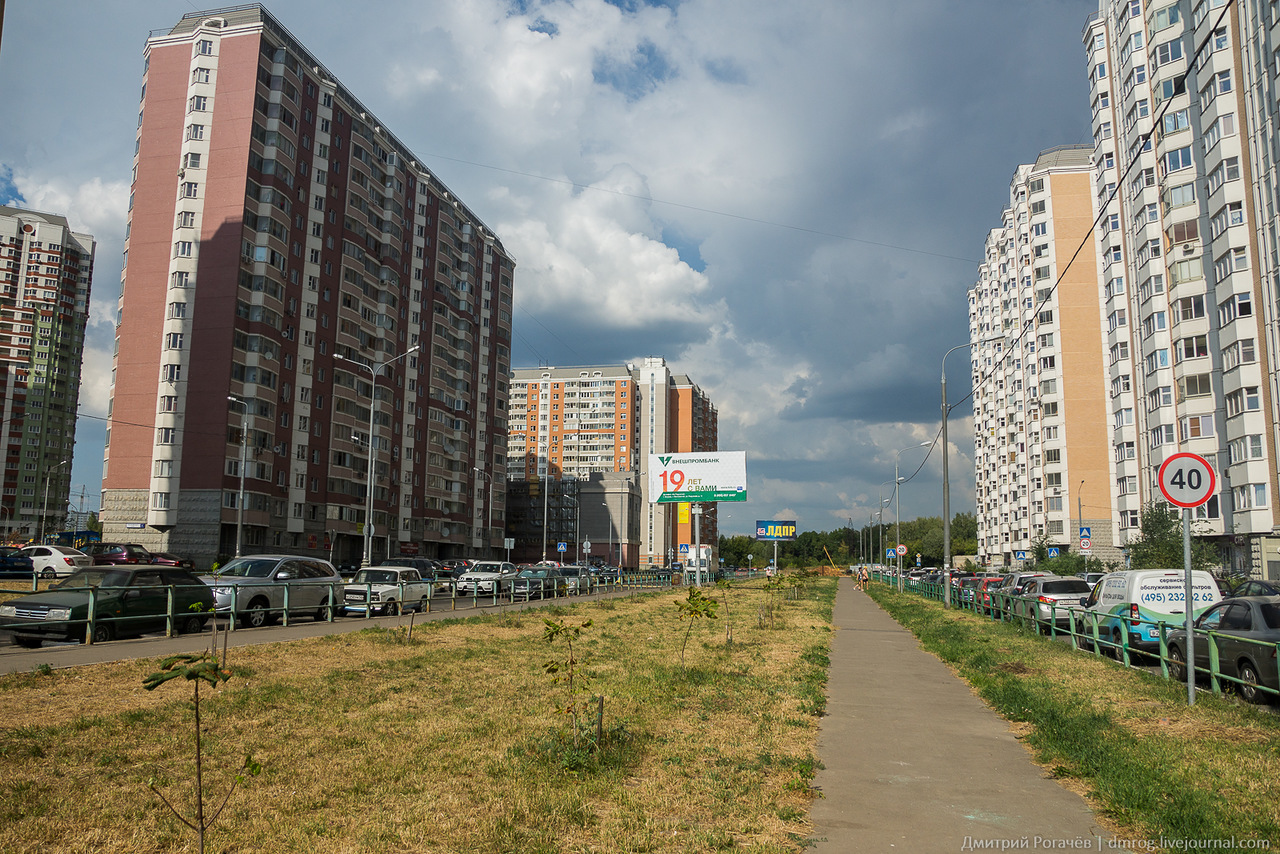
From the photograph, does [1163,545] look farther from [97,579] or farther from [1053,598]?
[97,579]

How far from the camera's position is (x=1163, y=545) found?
42.4 m

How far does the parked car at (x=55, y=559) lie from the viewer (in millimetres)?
35812

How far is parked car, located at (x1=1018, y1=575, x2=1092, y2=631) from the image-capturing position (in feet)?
69.7

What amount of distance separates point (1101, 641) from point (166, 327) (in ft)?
183

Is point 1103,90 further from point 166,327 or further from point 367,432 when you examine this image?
point 166,327

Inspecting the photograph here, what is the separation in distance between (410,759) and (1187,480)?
9905 mm

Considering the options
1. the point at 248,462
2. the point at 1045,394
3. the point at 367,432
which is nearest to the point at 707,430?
the point at 1045,394

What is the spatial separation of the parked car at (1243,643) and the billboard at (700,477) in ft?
89.2

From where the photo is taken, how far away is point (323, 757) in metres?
7.22

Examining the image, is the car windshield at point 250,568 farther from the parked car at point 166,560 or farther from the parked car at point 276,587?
the parked car at point 166,560

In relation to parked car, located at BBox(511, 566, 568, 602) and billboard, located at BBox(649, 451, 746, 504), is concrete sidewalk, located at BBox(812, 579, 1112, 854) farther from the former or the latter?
billboard, located at BBox(649, 451, 746, 504)

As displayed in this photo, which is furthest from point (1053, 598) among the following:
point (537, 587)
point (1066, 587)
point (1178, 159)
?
point (1178, 159)

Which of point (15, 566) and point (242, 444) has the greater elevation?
point (242, 444)

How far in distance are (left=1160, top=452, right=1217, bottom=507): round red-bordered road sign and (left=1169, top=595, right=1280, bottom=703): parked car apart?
1.74 meters
